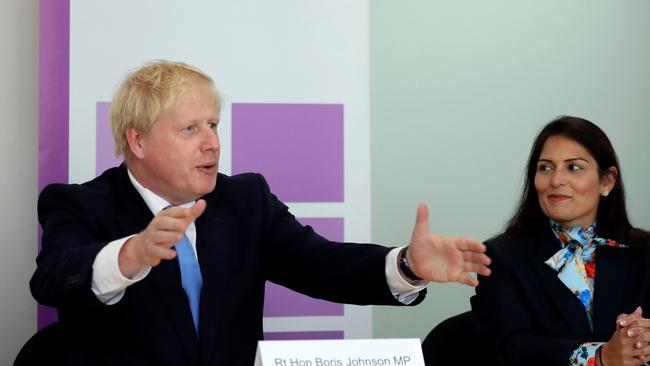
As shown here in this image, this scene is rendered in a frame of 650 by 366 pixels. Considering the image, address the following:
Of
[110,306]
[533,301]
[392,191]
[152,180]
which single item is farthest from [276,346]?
[392,191]

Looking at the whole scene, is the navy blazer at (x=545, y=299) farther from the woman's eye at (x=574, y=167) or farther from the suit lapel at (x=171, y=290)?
the suit lapel at (x=171, y=290)

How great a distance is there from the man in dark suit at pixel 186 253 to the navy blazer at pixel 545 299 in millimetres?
674

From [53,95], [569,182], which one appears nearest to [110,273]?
[53,95]

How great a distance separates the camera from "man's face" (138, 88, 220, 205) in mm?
2246

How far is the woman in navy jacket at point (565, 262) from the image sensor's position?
2723 millimetres

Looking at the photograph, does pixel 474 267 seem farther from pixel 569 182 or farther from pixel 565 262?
pixel 569 182

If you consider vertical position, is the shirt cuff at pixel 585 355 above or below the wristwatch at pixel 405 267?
below

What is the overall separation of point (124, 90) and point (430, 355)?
3.86 ft

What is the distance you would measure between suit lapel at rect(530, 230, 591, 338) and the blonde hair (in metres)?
1.23

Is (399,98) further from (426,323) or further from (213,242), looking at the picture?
(213,242)

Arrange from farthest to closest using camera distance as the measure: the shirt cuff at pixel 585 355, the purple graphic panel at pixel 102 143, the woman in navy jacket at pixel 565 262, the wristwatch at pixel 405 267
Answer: the purple graphic panel at pixel 102 143
the woman in navy jacket at pixel 565 262
the shirt cuff at pixel 585 355
the wristwatch at pixel 405 267

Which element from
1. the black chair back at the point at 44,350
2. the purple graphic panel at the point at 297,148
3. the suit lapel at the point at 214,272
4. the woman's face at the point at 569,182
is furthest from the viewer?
the purple graphic panel at the point at 297,148

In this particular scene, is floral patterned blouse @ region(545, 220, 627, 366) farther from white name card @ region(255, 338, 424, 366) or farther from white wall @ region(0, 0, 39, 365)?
white wall @ region(0, 0, 39, 365)

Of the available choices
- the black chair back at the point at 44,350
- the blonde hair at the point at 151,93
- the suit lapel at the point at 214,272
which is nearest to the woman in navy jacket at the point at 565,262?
the suit lapel at the point at 214,272
